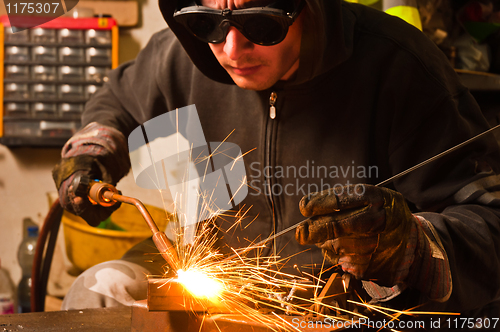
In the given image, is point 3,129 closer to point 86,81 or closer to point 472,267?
point 86,81

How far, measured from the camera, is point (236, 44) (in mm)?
1084

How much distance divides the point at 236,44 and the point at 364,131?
47cm

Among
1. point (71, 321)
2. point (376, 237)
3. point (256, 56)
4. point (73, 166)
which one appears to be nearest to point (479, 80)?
point (256, 56)

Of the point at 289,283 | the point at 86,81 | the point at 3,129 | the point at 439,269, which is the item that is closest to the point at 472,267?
the point at 439,269

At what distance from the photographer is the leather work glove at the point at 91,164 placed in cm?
133

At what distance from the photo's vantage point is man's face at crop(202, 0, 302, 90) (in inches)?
42.9

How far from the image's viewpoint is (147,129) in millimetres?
1715

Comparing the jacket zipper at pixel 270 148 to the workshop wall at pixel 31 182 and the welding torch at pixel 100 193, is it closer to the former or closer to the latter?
the welding torch at pixel 100 193

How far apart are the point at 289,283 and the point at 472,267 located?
0.49 metres

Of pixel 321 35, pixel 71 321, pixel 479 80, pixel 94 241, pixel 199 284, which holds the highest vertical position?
pixel 321 35

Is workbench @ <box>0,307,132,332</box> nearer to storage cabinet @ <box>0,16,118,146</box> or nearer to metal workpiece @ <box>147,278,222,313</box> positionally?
metal workpiece @ <box>147,278,222,313</box>

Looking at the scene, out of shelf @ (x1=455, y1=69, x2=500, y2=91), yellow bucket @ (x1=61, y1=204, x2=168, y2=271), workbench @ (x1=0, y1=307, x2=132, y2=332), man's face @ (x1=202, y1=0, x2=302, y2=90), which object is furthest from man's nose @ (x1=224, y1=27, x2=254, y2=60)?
yellow bucket @ (x1=61, y1=204, x2=168, y2=271)

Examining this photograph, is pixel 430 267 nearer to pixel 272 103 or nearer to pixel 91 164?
pixel 272 103

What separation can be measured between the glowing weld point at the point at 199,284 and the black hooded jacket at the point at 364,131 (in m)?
0.48
